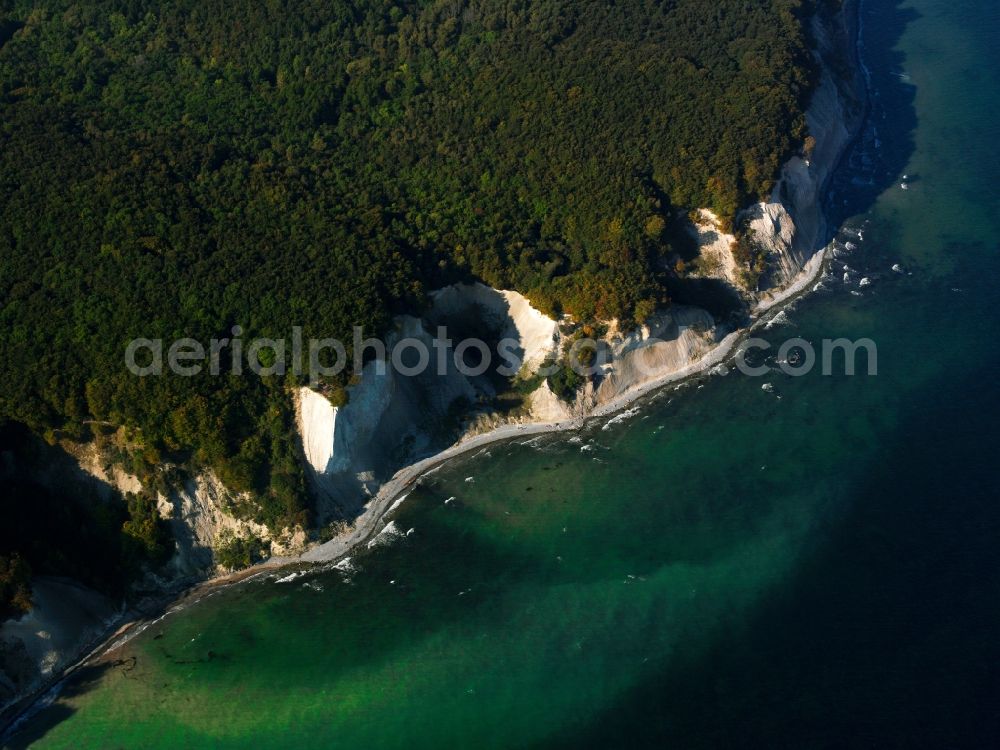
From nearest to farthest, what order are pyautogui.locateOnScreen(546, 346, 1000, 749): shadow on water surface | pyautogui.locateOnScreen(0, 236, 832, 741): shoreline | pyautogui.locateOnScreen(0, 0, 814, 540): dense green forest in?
1. pyautogui.locateOnScreen(546, 346, 1000, 749): shadow on water surface
2. pyautogui.locateOnScreen(0, 236, 832, 741): shoreline
3. pyautogui.locateOnScreen(0, 0, 814, 540): dense green forest

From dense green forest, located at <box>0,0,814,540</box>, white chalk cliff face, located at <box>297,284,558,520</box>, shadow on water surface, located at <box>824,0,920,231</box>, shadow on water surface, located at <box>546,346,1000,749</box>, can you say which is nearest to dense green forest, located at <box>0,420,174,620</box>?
dense green forest, located at <box>0,0,814,540</box>

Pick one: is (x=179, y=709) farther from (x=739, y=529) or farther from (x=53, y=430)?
(x=739, y=529)

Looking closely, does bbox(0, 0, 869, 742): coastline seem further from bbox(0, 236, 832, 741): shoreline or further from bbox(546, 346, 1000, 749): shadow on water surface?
bbox(546, 346, 1000, 749): shadow on water surface

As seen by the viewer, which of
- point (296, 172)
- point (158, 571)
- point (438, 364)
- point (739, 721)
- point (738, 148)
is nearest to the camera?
point (739, 721)

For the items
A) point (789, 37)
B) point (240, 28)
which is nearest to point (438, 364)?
point (240, 28)

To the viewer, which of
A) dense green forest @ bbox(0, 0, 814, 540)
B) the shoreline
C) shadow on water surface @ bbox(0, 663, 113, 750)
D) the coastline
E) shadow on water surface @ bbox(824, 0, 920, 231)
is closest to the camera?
shadow on water surface @ bbox(0, 663, 113, 750)
